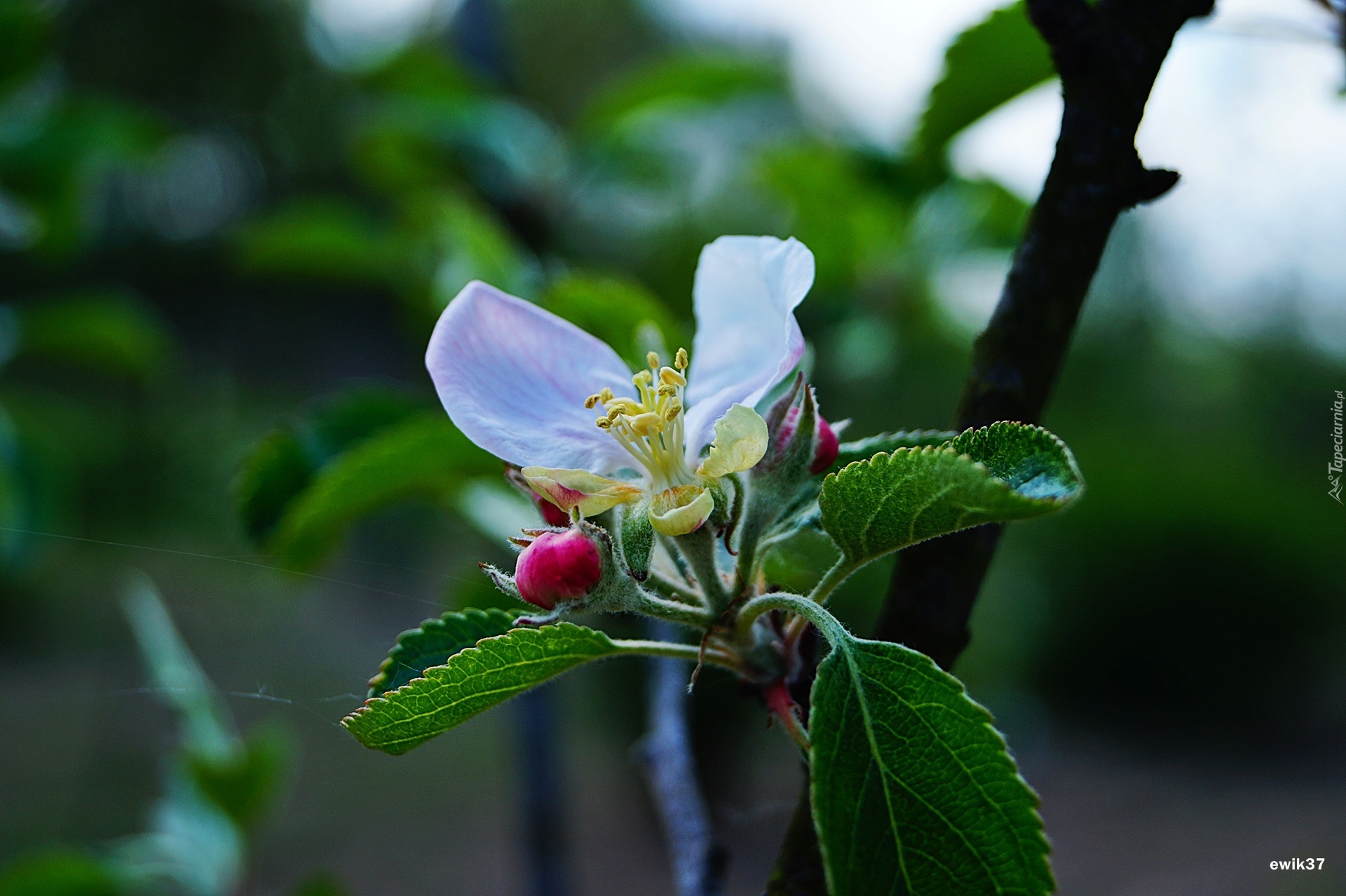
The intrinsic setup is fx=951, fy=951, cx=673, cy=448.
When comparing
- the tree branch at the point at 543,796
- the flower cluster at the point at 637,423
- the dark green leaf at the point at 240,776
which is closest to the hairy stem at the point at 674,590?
the flower cluster at the point at 637,423

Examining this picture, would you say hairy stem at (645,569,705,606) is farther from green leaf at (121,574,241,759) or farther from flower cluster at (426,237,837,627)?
green leaf at (121,574,241,759)

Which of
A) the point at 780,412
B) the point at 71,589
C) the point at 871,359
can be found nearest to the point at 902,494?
the point at 780,412

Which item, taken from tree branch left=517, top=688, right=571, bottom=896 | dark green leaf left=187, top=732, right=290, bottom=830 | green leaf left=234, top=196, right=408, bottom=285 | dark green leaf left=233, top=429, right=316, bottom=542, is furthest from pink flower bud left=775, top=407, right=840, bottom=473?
green leaf left=234, top=196, right=408, bottom=285

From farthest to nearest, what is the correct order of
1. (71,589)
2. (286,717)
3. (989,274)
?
(71,589) < (286,717) < (989,274)

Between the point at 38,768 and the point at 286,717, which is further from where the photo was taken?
the point at 38,768

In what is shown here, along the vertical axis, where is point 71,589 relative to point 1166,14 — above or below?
above

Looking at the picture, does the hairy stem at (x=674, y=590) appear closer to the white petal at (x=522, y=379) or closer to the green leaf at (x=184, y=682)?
the white petal at (x=522, y=379)

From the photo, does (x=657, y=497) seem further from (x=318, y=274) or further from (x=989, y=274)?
(x=318, y=274)
